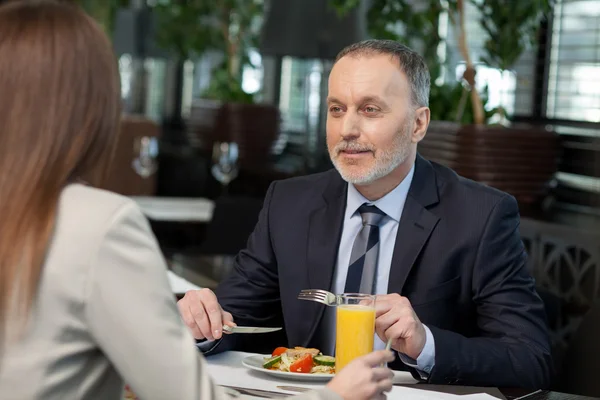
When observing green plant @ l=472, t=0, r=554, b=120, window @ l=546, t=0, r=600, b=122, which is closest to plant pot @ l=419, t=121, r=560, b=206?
green plant @ l=472, t=0, r=554, b=120

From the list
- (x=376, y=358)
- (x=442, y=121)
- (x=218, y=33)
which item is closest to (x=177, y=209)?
(x=442, y=121)

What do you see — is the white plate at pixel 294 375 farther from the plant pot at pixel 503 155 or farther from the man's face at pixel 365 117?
the plant pot at pixel 503 155

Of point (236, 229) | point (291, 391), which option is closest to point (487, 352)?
point (291, 391)

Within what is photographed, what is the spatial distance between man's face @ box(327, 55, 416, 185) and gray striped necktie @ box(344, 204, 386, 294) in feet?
0.34

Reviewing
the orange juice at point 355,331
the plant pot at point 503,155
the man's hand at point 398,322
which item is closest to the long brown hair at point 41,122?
the orange juice at point 355,331

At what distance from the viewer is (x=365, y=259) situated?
7.13 feet

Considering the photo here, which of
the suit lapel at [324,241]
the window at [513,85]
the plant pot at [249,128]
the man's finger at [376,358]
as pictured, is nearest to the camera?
the man's finger at [376,358]

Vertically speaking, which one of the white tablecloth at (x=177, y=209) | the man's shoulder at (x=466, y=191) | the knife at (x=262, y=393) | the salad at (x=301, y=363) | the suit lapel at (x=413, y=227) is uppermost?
the man's shoulder at (x=466, y=191)

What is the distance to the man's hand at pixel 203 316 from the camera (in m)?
1.96

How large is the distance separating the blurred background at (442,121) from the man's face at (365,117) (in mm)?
504

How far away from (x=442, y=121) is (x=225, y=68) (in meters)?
3.66

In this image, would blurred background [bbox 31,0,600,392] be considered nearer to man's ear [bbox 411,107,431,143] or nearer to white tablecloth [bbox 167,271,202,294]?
white tablecloth [bbox 167,271,202,294]

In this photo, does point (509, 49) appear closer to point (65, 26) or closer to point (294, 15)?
point (294, 15)

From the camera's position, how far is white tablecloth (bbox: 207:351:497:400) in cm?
170
